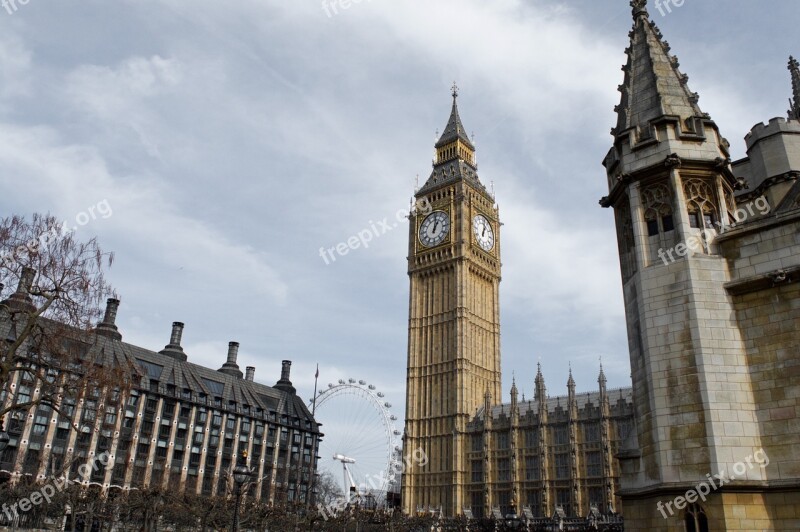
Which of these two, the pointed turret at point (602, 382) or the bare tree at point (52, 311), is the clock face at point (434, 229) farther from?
the bare tree at point (52, 311)

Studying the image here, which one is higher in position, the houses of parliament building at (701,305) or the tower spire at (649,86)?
the tower spire at (649,86)

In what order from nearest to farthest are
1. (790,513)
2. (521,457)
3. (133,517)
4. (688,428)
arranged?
(790,513) → (688,428) → (133,517) → (521,457)

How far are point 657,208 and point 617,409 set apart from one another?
6112 cm

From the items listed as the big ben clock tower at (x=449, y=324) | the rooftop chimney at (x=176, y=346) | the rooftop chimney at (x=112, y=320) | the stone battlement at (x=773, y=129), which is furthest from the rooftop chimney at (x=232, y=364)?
the stone battlement at (x=773, y=129)

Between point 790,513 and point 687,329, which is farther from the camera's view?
point 687,329

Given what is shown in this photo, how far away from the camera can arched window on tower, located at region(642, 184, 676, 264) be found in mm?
15758

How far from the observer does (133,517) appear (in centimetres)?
5366

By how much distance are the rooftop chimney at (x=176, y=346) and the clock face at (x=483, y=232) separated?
50751 mm

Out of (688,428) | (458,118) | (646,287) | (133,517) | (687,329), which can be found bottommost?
(133,517)

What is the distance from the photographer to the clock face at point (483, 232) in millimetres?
95150

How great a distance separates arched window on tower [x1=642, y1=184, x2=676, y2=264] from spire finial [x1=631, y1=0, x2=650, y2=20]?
6536 mm

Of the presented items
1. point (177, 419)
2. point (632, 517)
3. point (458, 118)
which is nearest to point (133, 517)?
point (177, 419)

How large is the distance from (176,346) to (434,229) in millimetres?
46448

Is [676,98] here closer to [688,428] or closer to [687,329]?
[687,329]
